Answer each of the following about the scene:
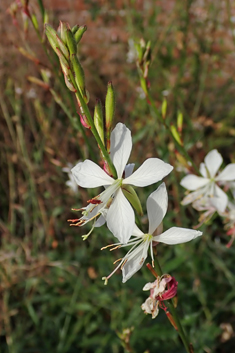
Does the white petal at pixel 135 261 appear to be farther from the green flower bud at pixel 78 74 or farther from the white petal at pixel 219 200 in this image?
the white petal at pixel 219 200

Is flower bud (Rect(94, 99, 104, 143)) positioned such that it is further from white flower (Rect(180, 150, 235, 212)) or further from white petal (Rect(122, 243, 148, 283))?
white flower (Rect(180, 150, 235, 212))

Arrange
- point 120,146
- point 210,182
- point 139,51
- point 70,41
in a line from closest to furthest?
point 70,41 < point 120,146 < point 139,51 < point 210,182

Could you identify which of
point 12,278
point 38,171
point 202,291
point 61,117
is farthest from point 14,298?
point 61,117

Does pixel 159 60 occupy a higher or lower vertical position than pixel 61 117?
higher

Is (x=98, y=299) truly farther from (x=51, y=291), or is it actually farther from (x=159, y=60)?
(x=159, y=60)

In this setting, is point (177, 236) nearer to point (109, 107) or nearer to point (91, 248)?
point (109, 107)

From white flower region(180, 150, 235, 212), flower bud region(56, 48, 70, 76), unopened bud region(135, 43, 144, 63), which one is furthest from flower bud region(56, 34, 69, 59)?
white flower region(180, 150, 235, 212)

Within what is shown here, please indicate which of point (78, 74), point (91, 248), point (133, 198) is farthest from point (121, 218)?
point (91, 248)
